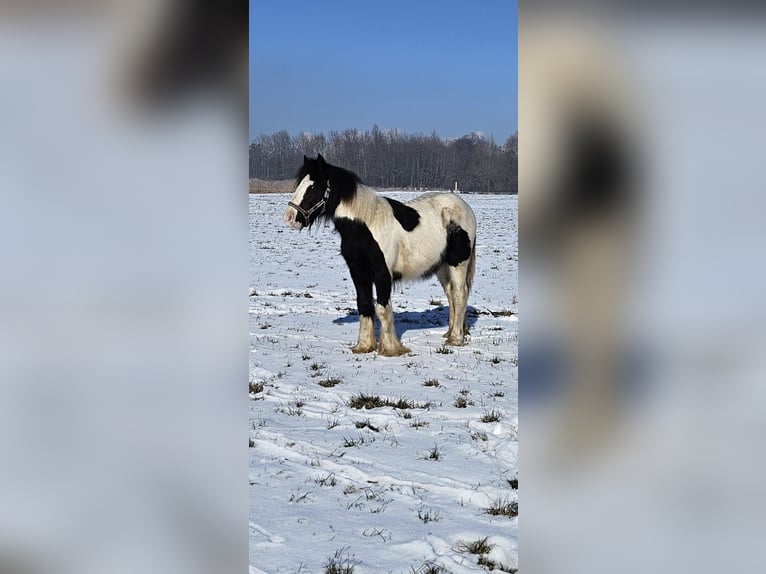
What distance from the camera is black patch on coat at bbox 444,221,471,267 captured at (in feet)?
27.9

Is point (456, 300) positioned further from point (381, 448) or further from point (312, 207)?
point (381, 448)

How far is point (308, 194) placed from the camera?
7.21 m

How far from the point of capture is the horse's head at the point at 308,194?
23.5 ft

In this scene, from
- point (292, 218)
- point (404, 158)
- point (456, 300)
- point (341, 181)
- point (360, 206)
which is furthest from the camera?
point (404, 158)

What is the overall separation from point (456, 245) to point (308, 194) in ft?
7.71

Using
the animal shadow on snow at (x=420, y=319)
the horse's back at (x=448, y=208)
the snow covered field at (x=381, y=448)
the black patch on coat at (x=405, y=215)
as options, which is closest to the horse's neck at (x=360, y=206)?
the black patch on coat at (x=405, y=215)
